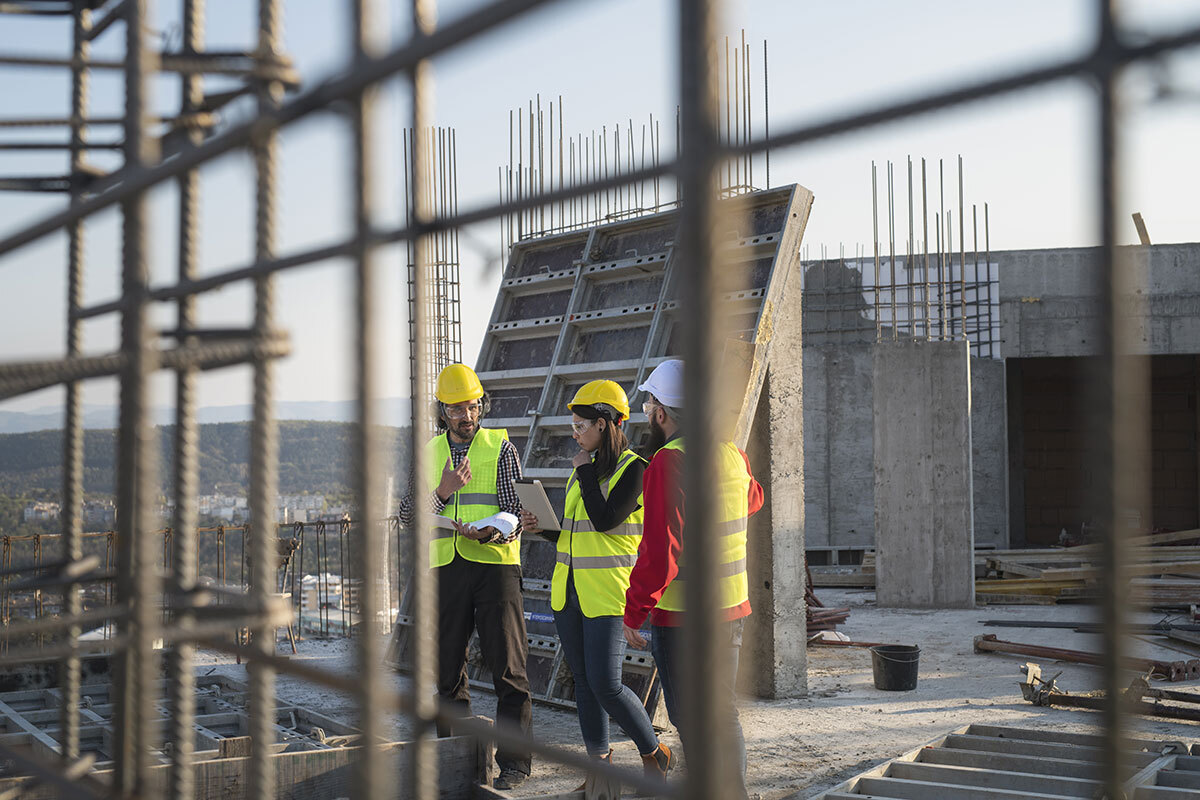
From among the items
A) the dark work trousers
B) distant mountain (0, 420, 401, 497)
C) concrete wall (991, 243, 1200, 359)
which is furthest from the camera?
distant mountain (0, 420, 401, 497)

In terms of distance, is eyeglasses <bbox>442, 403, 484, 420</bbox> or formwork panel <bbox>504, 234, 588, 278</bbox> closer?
eyeglasses <bbox>442, 403, 484, 420</bbox>

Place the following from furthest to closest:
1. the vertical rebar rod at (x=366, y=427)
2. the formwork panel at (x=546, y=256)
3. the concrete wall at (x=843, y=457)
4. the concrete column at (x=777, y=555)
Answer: the concrete wall at (x=843, y=457) < the formwork panel at (x=546, y=256) < the concrete column at (x=777, y=555) < the vertical rebar rod at (x=366, y=427)

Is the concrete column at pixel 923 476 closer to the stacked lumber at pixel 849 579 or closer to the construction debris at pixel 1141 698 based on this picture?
the stacked lumber at pixel 849 579

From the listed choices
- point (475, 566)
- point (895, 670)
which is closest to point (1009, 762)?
point (895, 670)

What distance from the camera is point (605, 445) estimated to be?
5512 millimetres

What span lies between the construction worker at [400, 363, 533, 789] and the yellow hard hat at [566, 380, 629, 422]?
0.76m

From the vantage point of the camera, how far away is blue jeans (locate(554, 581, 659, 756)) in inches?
204

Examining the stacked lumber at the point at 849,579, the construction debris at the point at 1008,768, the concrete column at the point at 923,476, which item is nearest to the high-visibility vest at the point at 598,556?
the construction debris at the point at 1008,768

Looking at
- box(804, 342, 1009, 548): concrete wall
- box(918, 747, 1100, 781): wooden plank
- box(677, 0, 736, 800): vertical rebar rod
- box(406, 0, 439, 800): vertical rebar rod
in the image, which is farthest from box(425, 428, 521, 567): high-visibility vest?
box(804, 342, 1009, 548): concrete wall

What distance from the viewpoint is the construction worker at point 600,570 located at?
522cm

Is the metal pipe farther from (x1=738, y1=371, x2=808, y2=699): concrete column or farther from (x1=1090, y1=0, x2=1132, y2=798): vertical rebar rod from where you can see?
(x1=738, y1=371, x2=808, y2=699): concrete column

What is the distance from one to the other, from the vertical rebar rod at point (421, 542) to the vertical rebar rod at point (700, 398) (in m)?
0.74

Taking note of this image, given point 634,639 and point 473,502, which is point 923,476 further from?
point 634,639

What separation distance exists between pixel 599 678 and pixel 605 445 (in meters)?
1.12
